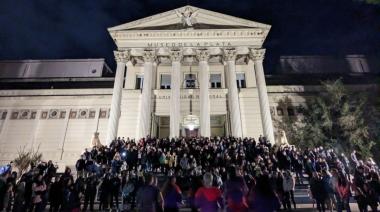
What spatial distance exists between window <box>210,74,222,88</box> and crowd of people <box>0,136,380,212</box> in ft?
40.6

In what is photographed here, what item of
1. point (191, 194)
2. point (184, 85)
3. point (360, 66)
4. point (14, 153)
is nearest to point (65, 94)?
point (14, 153)

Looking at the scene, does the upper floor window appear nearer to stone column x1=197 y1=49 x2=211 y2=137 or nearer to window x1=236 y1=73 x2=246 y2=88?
window x1=236 y1=73 x2=246 y2=88

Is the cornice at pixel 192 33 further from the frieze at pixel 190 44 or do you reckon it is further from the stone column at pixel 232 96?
the stone column at pixel 232 96

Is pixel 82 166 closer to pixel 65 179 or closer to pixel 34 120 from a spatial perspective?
pixel 65 179

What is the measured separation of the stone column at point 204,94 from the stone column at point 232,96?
212 cm

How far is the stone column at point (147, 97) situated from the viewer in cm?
2209

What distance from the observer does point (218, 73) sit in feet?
92.8

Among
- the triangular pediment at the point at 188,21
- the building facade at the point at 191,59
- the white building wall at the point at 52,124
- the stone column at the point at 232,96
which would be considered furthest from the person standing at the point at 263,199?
the white building wall at the point at 52,124

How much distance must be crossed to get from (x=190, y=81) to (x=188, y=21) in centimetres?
639

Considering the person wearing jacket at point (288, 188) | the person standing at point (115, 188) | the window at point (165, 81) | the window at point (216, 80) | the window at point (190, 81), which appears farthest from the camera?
the window at point (216, 80)

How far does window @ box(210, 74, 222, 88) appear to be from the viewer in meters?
27.9

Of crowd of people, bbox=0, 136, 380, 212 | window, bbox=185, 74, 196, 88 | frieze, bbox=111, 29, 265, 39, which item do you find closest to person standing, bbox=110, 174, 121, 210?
crowd of people, bbox=0, 136, 380, 212

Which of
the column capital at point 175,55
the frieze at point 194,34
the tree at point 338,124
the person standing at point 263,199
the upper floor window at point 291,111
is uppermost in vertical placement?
the frieze at point 194,34

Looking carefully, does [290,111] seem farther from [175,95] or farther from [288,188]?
[288,188]
